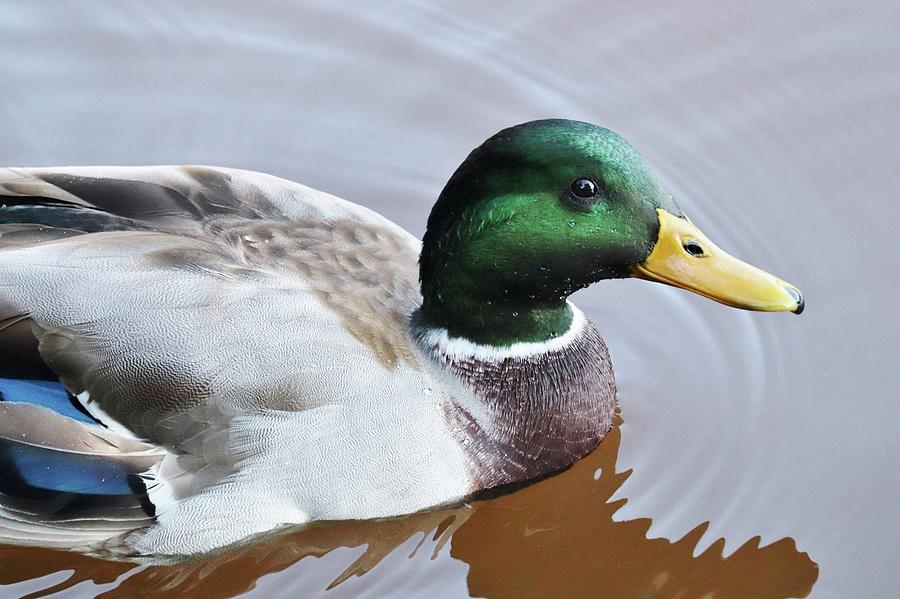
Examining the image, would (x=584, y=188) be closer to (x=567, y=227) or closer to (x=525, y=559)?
(x=567, y=227)

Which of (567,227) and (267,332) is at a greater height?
(567,227)

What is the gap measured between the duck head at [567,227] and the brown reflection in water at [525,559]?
3.18 feet

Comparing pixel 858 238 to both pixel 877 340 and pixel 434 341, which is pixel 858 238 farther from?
pixel 434 341

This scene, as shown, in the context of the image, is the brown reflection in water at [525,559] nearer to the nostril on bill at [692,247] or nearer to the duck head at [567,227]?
the duck head at [567,227]

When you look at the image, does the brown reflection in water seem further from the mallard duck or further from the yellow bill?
the yellow bill

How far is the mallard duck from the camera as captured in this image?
15.9 ft

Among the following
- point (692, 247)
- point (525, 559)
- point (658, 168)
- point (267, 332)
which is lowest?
point (525, 559)

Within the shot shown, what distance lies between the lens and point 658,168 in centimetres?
695

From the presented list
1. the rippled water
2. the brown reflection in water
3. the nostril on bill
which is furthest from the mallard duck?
the rippled water

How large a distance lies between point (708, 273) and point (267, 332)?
154 cm

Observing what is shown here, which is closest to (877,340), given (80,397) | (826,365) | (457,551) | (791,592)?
(826,365)

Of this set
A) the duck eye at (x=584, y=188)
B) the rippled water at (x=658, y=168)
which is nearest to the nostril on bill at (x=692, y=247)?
the duck eye at (x=584, y=188)

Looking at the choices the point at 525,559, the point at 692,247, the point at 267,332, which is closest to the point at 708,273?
the point at 692,247

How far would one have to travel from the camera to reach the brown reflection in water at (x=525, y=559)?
526 centimetres
